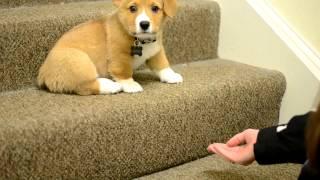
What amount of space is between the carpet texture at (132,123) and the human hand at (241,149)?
0.13 metres

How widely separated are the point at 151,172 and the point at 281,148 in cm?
33

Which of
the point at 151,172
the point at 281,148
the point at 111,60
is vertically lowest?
the point at 151,172

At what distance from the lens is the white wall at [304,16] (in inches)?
48.9

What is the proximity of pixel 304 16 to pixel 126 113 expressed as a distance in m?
0.65

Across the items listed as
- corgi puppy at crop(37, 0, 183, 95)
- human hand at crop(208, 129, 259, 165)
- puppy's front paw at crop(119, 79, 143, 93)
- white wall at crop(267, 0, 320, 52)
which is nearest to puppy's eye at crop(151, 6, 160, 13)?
corgi puppy at crop(37, 0, 183, 95)

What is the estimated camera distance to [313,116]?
58 cm

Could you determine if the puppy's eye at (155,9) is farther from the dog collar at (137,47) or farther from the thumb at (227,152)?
the thumb at (227,152)

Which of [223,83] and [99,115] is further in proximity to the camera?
[223,83]

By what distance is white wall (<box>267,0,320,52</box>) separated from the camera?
1.24 metres

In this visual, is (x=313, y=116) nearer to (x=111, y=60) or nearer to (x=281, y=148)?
(x=281, y=148)

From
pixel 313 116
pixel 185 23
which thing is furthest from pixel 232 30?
pixel 313 116

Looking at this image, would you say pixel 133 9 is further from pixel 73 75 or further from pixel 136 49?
pixel 73 75

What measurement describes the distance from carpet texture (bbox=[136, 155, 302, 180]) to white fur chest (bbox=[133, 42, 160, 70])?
11.5 inches

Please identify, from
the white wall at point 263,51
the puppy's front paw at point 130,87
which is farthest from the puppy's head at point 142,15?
the white wall at point 263,51
